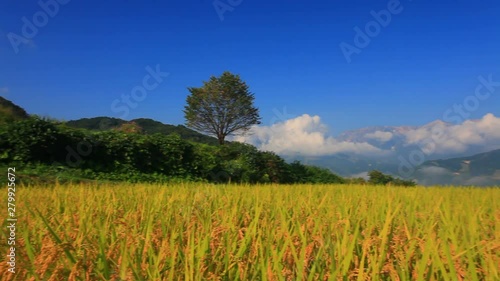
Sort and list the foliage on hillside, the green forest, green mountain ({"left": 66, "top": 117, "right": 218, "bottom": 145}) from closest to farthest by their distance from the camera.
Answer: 1. the green forest
2. the foliage on hillside
3. green mountain ({"left": 66, "top": 117, "right": 218, "bottom": 145})

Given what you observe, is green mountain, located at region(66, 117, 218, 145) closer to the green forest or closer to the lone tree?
the lone tree

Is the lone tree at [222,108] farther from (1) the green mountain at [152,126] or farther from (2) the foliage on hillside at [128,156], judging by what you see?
(2) the foliage on hillside at [128,156]

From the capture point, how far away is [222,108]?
42156 mm

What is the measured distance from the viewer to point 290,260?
1601 mm

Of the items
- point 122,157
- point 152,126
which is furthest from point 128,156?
point 152,126

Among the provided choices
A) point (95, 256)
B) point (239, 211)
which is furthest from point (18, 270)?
point (239, 211)

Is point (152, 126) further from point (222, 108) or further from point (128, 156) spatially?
point (128, 156)

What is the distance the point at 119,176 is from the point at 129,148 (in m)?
1.68

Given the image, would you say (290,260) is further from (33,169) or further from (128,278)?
(33,169)

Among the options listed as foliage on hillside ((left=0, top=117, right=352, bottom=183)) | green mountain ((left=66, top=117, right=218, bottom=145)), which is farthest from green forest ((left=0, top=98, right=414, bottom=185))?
green mountain ((left=66, top=117, right=218, bottom=145))

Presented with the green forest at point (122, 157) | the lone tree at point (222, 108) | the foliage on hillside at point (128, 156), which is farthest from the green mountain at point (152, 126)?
the foliage on hillside at point (128, 156)

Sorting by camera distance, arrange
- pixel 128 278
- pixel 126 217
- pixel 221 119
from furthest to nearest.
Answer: pixel 221 119, pixel 126 217, pixel 128 278

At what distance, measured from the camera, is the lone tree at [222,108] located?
41.8 metres

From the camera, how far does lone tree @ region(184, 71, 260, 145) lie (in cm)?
4181
